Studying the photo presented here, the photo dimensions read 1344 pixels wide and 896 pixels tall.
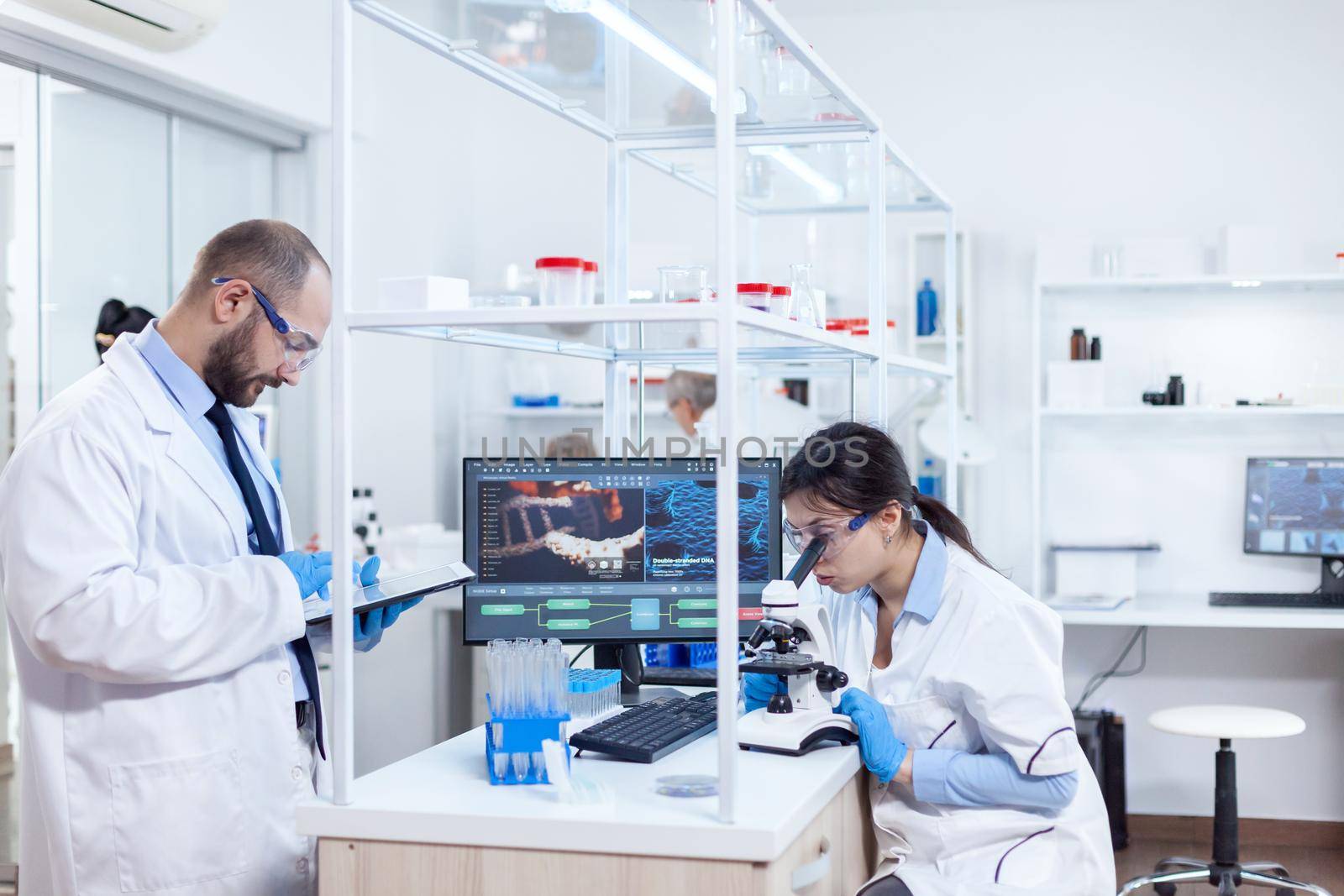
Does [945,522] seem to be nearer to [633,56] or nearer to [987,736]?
[987,736]

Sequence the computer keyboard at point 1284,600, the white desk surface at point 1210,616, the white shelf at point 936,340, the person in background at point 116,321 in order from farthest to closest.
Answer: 1. the white shelf at point 936,340
2. the computer keyboard at point 1284,600
3. the white desk surface at point 1210,616
4. the person in background at point 116,321

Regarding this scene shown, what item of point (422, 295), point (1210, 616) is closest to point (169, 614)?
point (422, 295)

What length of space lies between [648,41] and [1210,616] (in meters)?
2.85

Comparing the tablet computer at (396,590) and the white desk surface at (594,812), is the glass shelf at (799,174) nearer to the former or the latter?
the tablet computer at (396,590)

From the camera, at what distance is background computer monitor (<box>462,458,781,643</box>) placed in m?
2.16

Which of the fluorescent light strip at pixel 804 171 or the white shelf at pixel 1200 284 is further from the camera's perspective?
the white shelf at pixel 1200 284

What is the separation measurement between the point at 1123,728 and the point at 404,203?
10.4ft

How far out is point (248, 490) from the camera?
189 centimetres

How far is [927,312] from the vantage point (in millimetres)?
4484

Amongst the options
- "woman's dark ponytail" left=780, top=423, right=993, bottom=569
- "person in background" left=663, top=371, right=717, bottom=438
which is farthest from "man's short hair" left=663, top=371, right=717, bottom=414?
"woman's dark ponytail" left=780, top=423, right=993, bottom=569

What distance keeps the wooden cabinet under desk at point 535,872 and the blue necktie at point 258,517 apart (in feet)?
1.23

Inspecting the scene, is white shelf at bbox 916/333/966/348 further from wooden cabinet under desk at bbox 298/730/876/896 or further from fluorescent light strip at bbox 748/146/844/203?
wooden cabinet under desk at bbox 298/730/876/896

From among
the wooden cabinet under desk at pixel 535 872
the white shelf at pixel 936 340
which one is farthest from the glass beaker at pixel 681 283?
the white shelf at pixel 936 340

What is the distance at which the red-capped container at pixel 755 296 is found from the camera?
1.96m
